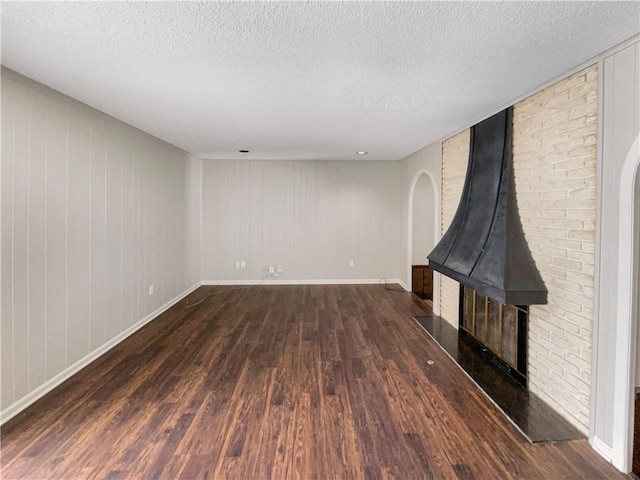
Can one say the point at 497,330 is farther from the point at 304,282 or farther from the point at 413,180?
the point at 304,282

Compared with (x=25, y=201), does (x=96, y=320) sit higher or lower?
lower

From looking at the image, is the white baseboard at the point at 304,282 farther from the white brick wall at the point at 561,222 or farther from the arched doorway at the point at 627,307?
the arched doorway at the point at 627,307

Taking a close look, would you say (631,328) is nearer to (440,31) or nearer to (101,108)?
(440,31)

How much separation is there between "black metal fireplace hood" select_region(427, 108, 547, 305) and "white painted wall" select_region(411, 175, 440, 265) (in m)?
2.11

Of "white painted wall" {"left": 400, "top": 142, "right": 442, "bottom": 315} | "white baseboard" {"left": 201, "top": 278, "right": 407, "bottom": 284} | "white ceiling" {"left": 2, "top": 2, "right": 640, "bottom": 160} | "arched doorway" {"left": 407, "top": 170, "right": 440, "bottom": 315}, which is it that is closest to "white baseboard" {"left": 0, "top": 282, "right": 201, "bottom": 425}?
"white baseboard" {"left": 201, "top": 278, "right": 407, "bottom": 284}

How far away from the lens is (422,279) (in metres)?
5.49

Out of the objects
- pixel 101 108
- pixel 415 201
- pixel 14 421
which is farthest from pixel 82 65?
pixel 415 201

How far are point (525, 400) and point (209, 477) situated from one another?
2301 millimetres

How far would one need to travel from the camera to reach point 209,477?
5.48ft

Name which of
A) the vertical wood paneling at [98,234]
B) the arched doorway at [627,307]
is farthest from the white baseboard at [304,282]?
the arched doorway at [627,307]

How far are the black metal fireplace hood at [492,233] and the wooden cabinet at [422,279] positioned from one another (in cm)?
199

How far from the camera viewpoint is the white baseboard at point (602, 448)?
1.79 meters

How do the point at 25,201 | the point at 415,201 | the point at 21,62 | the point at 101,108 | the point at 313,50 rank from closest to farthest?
the point at 313,50 < the point at 21,62 < the point at 25,201 < the point at 101,108 < the point at 415,201

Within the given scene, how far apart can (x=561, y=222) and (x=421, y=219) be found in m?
3.51
